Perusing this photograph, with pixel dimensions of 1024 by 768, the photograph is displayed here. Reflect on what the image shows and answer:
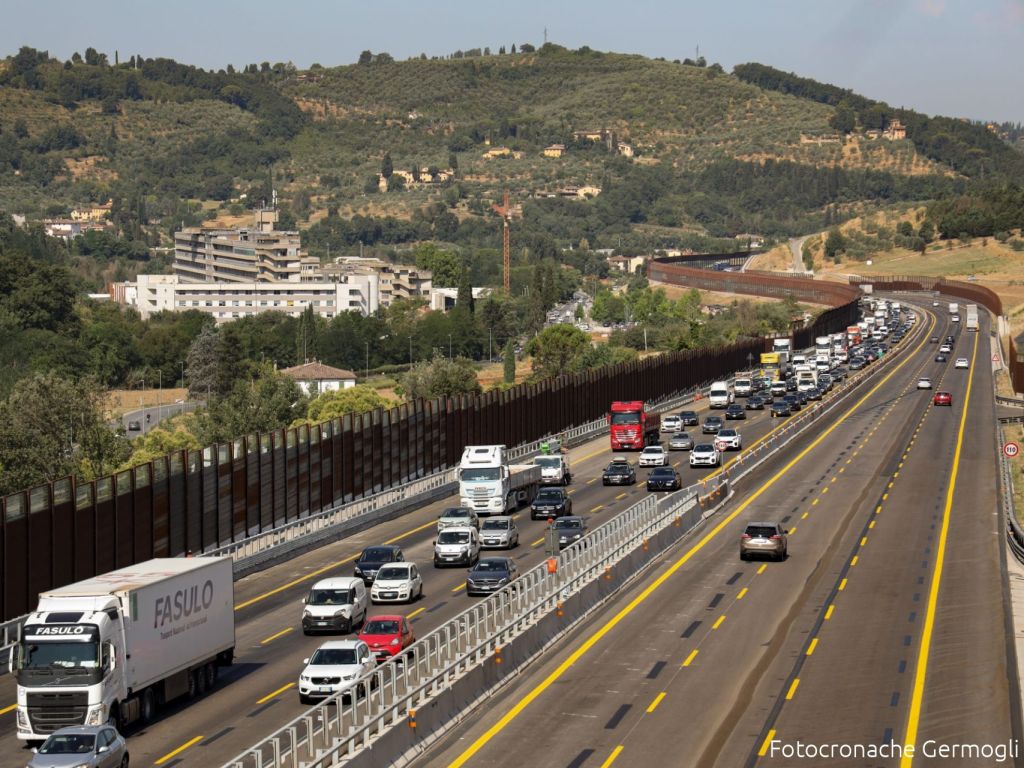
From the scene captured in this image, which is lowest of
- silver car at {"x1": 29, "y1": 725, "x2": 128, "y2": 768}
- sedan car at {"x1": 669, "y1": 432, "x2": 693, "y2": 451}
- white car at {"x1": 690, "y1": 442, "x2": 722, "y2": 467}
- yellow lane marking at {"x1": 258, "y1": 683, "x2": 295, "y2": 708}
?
sedan car at {"x1": 669, "y1": 432, "x2": 693, "y2": 451}

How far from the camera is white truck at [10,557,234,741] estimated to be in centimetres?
3159

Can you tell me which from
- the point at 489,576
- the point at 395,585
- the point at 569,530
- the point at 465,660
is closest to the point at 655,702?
the point at 465,660

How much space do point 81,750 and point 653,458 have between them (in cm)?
6036

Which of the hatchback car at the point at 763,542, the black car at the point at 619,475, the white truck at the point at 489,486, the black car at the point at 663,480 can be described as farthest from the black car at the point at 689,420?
the hatchback car at the point at 763,542

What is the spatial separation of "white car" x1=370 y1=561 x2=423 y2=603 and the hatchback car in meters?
12.4

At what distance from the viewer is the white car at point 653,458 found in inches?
3359

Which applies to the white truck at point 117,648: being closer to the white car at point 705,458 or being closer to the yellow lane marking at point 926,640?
the yellow lane marking at point 926,640

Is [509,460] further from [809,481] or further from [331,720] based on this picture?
[331,720]

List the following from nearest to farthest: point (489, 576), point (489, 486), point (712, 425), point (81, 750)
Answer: point (81, 750) < point (489, 576) < point (489, 486) < point (712, 425)

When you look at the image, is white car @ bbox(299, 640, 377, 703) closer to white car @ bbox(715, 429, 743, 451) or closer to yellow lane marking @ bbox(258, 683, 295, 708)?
yellow lane marking @ bbox(258, 683, 295, 708)

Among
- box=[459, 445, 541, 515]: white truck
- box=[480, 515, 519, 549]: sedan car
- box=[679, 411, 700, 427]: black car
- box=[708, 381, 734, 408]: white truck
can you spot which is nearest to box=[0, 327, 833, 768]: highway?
box=[480, 515, 519, 549]: sedan car

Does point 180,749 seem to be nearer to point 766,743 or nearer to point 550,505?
point 766,743

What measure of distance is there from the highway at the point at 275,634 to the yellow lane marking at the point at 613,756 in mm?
6946

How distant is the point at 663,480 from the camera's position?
7506 cm
